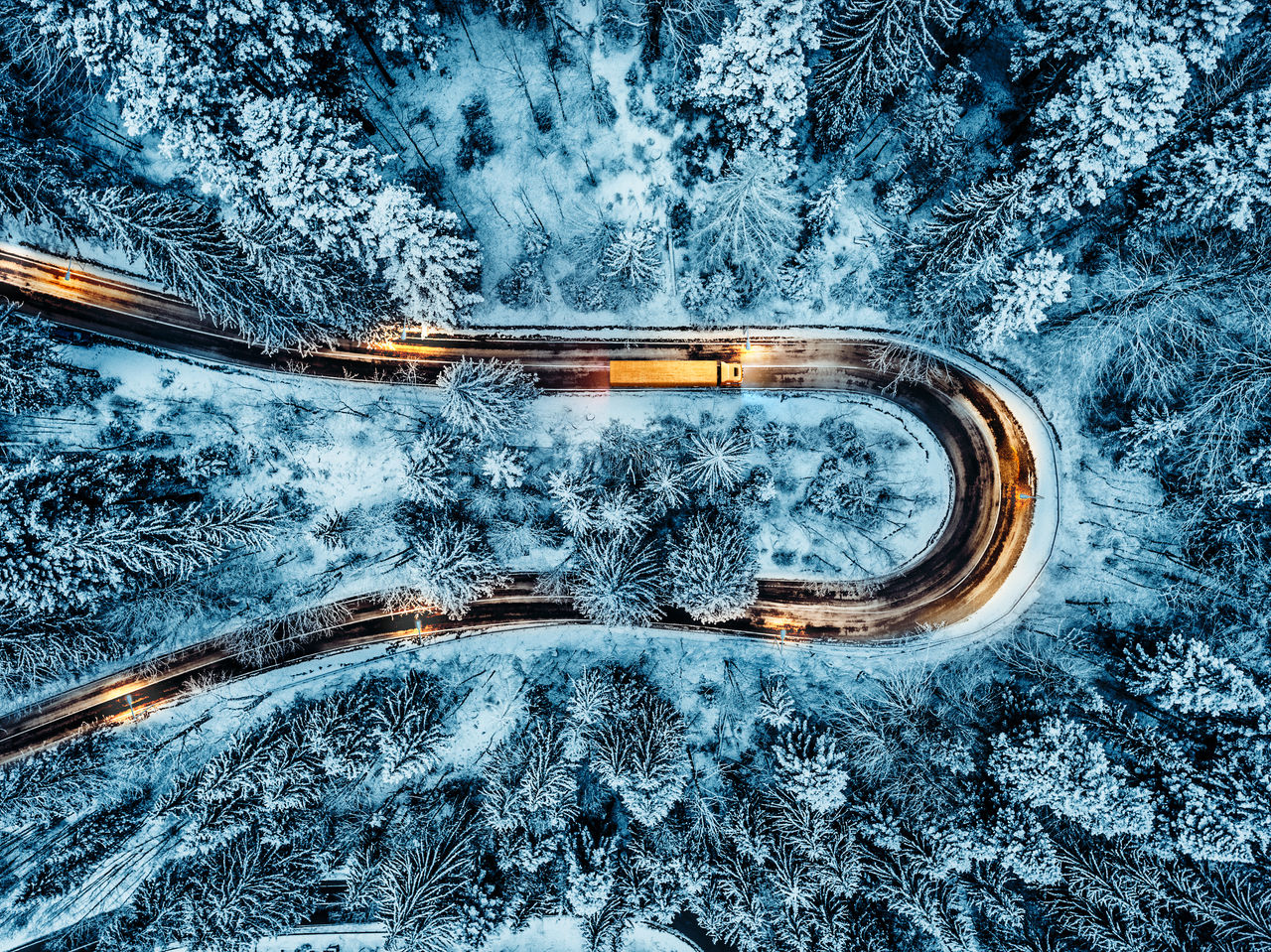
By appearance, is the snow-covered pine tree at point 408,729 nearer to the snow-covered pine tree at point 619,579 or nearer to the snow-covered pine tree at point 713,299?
the snow-covered pine tree at point 619,579

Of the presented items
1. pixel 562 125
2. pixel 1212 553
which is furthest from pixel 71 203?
pixel 1212 553

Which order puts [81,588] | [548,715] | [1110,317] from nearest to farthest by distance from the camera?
[81,588], [1110,317], [548,715]

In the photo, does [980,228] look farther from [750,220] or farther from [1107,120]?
[750,220]

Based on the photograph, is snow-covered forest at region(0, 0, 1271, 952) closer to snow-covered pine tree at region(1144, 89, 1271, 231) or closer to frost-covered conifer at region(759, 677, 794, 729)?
snow-covered pine tree at region(1144, 89, 1271, 231)

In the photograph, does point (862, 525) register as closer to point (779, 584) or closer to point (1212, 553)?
point (779, 584)

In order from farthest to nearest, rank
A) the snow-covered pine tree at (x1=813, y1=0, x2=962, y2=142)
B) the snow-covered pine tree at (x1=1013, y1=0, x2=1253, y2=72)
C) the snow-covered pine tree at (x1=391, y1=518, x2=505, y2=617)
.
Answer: the snow-covered pine tree at (x1=391, y1=518, x2=505, y2=617) < the snow-covered pine tree at (x1=813, y1=0, x2=962, y2=142) < the snow-covered pine tree at (x1=1013, y1=0, x2=1253, y2=72)

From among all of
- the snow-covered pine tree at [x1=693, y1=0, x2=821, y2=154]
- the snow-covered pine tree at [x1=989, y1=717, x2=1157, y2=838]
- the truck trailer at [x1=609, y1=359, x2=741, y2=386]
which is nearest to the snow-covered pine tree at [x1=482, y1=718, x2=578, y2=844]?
the truck trailer at [x1=609, y1=359, x2=741, y2=386]
